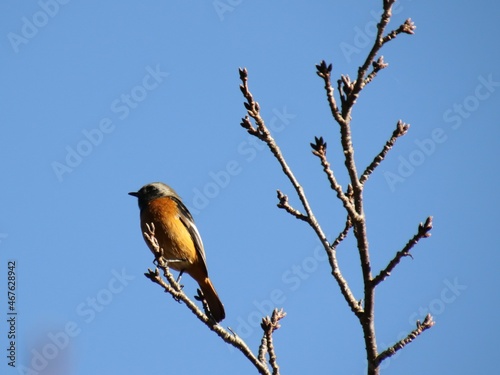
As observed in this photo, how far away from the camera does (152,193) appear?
834 centimetres

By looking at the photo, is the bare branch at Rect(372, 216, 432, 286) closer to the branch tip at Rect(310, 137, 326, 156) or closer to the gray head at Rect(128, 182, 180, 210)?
the branch tip at Rect(310, 137, 326, 156)

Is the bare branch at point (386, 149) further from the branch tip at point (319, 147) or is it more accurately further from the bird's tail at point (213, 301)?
the bird's tail at point (213, 301)

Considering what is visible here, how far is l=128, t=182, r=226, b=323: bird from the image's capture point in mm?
7129

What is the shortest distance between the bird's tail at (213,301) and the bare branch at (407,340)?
3.76 meters

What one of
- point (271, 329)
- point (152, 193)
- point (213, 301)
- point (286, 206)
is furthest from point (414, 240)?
point (152, 193)

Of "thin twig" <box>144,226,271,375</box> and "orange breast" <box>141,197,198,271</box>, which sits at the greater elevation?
"orange breast" <box>141,197,198,271</box>

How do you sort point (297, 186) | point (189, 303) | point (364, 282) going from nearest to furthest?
point (364, 282) < point (297, 186) < point (189, 303)

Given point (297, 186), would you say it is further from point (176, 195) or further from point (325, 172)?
point (176, 195)

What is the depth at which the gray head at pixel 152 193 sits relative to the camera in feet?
27.1

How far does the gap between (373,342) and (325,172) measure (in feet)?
2.85

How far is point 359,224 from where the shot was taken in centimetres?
291

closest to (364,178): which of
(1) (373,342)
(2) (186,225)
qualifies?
(1) (373,342)

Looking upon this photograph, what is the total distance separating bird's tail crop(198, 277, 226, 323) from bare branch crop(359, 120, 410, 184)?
401 cm

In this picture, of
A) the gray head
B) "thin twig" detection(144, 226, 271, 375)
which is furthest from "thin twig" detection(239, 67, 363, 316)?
the gray head
